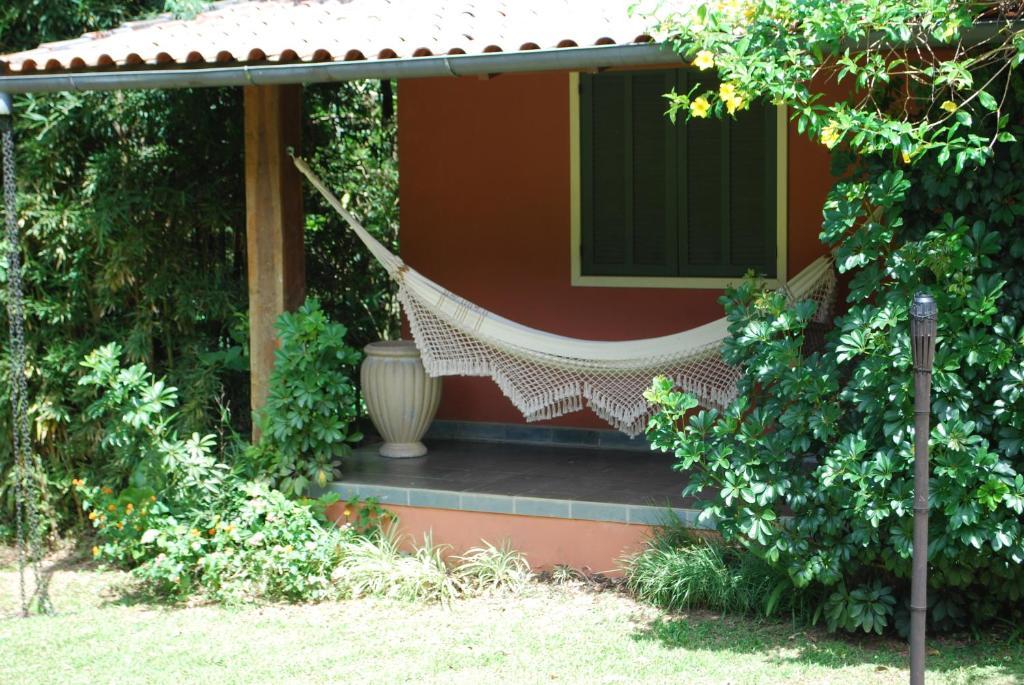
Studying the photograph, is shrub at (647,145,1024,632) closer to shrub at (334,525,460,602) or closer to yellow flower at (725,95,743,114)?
yellow flower at (725,95,743,114)

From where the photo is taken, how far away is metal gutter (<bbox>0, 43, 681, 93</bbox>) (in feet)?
14.4

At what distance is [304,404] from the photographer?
543 centimetres

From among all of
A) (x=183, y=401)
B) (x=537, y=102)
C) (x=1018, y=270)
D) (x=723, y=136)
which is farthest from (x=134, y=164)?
(x=1018, y=270)

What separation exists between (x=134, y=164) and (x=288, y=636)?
263cm

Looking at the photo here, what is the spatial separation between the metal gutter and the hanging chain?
41cm

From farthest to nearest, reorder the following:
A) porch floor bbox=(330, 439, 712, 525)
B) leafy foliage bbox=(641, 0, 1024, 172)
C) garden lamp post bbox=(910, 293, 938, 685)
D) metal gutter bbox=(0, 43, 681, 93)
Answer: porch floor bbox=(330, 439, 712, 525) → metal gutter bbox=(0, 43, 681, 93) → leafy foliage bbox=(641, 0, 1024, 172) → garden lamp post bbox=(910, 293, 938, 685)

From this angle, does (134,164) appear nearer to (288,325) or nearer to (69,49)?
(69,49)

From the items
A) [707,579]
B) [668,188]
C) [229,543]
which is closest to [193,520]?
[229,543]

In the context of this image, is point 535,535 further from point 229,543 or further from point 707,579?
point 229,543

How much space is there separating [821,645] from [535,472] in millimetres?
1814

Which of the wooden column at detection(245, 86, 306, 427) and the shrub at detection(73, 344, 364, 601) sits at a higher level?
the wooden column at detection(245, 86, 306, 427)

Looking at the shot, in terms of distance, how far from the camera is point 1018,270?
4.04m

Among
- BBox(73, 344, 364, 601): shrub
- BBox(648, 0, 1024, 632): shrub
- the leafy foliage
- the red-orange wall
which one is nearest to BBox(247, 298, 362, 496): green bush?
BBox(73, 344, 364, 601): shrub

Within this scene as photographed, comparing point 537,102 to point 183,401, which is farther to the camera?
point 537,102
